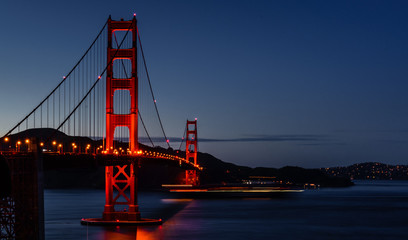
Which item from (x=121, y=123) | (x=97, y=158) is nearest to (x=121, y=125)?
(x=121, y=123)

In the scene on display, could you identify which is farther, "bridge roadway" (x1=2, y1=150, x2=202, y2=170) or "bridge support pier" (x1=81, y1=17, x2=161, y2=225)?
"bridge support pier" (x1=81, y1=17, x2=161, y2=225)

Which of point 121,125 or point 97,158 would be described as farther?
point 121,125

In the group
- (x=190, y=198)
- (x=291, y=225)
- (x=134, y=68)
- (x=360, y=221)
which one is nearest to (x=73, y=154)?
(x=134, y=68)

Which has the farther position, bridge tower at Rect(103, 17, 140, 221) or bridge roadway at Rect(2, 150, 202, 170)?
bridge tower at Rect(103, 17, 140, 221)

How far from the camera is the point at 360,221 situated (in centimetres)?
6656

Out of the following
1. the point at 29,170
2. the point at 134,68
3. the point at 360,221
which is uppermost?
the point at 134,68

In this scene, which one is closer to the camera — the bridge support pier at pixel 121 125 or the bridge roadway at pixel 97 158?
the bridge roadway at pixel 97 158

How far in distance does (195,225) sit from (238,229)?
4.21 meters

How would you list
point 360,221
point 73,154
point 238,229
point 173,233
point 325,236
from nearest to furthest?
point 73,154 → point 173,233 → point 325,236 → point 238,229 → point 360,221

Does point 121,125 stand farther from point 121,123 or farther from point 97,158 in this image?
point 97,158

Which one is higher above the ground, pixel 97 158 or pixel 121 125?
pixel 121 125

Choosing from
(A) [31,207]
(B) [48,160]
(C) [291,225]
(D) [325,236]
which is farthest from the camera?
(C) [291,225]

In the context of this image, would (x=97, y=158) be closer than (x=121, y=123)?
Yes

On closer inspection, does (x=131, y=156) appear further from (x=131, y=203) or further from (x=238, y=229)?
(x=238, y=229)
